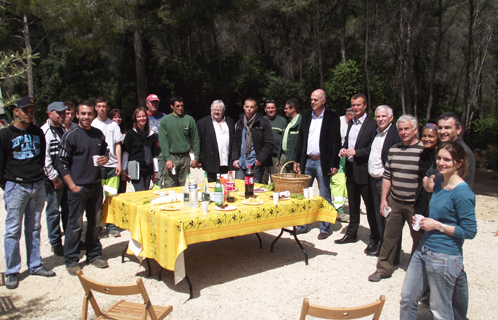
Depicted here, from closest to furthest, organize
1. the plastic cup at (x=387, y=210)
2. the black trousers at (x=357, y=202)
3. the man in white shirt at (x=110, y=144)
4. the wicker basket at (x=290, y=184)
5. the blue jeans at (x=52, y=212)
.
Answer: the plastic cup at (x=387, y=210), the wicker basket at (x=290, y=184), the blue jeans at (x=52, y=212), the black trousers at (x=357, y=202), the man in white shirt at (x=110, y=144)

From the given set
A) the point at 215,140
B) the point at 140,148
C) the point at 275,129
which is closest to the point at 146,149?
the point at 140,148

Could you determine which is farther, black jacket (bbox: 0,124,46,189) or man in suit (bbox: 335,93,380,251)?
man in suit (bbox: 335,93,380,251)

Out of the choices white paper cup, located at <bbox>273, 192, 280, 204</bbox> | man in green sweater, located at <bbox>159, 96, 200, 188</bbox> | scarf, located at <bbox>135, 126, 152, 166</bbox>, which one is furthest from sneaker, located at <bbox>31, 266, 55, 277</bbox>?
white paper cup, located at <bbox>273, 192, 280, 204</bbox>

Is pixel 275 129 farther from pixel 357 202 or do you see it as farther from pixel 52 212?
pixel 52 212

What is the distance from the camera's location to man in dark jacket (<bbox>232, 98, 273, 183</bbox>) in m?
5.96

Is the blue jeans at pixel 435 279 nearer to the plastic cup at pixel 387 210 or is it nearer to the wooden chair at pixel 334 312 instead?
the wooden chair at pixel 334 312

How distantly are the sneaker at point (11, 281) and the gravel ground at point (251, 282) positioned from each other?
6 centimetres

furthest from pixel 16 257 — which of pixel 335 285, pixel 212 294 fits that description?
pixel 335 285

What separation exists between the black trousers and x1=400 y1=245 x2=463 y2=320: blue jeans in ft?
6.91

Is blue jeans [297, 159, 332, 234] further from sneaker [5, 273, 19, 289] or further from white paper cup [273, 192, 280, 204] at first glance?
sneaker [5, 273, 19, 289]

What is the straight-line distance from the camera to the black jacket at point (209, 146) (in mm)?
6145

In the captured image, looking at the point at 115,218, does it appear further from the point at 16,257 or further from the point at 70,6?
the point at 70,6

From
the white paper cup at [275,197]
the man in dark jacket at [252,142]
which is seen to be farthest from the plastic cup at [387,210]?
the man in dark jacket at [252,142]

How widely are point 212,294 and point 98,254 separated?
166cm
